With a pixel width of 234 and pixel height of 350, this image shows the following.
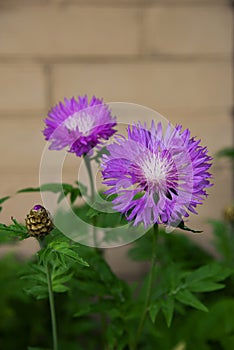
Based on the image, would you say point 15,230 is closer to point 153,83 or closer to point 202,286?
point 202,286

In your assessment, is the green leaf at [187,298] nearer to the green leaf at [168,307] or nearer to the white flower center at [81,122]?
the green leaf at [168,307]

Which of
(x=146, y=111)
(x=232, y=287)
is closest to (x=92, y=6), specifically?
(x=146, y=111)

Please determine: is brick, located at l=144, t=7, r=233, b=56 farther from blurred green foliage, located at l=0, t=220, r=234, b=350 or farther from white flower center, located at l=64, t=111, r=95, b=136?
white flower center, located at l=64, t=111, r=95, b=136

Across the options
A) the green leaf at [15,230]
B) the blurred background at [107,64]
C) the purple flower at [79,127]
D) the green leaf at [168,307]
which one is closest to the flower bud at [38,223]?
the green leaf at [15,230]

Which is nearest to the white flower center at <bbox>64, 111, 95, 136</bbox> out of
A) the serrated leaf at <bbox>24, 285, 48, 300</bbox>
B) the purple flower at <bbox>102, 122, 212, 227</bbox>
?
the purple flower at <bbox>102, 122, 212, 227</bbox>

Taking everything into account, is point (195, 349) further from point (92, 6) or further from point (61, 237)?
point (92, 6)
